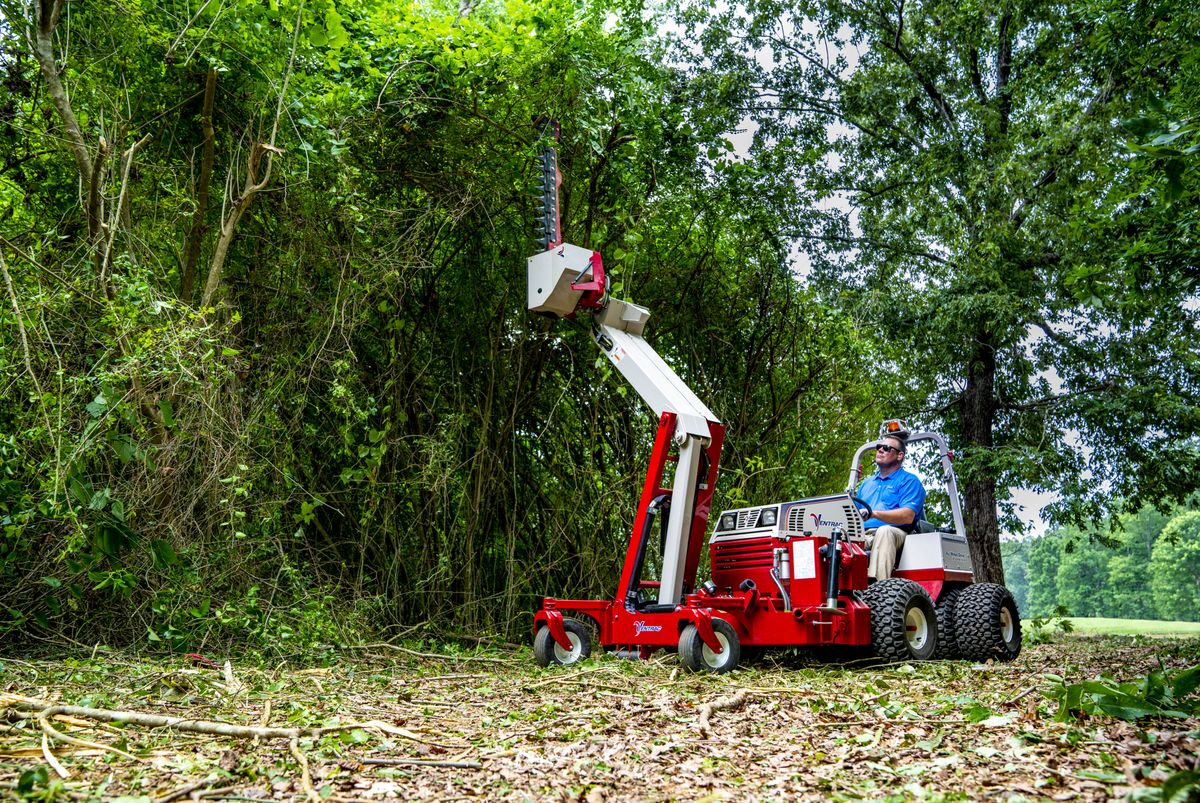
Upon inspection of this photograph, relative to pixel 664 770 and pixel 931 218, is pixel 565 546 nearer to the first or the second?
pixel 664 770

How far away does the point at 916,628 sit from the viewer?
5703 mm

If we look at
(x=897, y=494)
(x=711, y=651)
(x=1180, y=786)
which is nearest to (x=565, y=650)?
(x=711, y=651)

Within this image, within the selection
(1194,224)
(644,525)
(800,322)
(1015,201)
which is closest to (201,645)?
(644,525)

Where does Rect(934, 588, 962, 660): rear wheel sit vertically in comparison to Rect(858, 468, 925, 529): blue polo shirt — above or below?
below

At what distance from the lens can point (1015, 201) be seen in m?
11.0

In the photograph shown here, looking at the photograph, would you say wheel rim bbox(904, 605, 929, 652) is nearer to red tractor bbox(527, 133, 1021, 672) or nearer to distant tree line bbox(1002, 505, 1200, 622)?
red tractor bbox(527, 133, 1021, 672)

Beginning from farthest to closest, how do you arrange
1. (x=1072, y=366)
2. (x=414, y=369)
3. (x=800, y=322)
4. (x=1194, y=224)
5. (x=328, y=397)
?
1. (x=1072, y=366)
2. (x=800, y=322)
3. (x=414, y=369)
4. (x=328, y=397)
5. (x=1194, y=224)

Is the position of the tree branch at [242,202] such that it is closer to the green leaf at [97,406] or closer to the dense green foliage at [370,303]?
the dense green foliage at [370,303]

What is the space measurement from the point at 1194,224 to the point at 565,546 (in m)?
4.34

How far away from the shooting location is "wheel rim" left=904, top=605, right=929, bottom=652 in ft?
18.5

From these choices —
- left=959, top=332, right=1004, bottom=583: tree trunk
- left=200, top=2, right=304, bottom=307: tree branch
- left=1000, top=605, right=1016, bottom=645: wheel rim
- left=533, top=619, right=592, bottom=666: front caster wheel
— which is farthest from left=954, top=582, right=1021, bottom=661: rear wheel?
left=959, top=332, right=1004, bottom=583: tree trunk

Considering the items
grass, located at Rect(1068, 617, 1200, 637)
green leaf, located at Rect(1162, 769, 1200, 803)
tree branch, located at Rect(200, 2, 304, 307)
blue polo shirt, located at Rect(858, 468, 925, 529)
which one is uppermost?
tree branch, located at Rect(200, 2, 304, 307)

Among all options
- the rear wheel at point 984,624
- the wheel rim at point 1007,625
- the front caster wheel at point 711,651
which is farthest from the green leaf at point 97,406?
the wheel rim at point 1007,625

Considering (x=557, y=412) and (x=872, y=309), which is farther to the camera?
(x=872, y=309)
